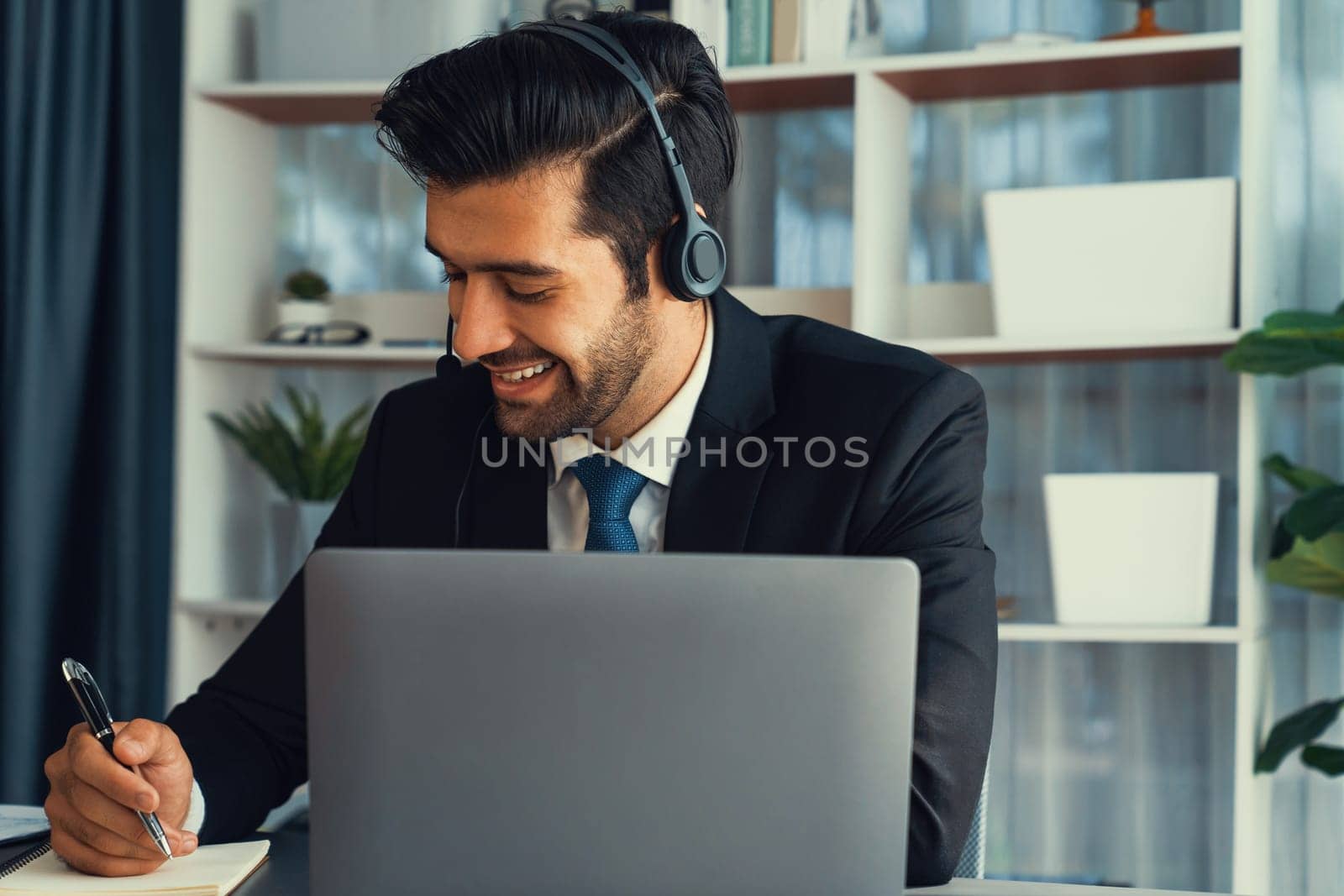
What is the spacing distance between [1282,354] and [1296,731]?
21.7 inches

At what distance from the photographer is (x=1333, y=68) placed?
2.32 meters

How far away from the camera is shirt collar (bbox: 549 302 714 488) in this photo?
1.39 meters

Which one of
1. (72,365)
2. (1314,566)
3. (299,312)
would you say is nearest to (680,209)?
(1314,566)

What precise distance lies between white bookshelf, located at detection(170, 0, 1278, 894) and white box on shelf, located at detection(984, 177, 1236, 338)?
0.03 meters

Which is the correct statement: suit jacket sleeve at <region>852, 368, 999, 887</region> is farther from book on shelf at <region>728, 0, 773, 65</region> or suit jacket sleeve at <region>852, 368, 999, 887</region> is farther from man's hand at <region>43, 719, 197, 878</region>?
book on shelf at <region>728, 0, 773, 65</region>

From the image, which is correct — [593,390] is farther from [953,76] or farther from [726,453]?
[953,76]

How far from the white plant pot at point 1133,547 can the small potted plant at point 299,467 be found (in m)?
1.20

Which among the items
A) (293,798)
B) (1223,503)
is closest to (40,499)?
(293,798)

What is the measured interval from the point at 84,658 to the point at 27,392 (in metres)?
0.50

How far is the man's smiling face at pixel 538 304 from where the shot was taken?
1.29 meters

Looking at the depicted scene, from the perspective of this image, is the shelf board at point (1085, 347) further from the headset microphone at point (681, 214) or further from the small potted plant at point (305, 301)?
the small potted plant at point (305, 301)

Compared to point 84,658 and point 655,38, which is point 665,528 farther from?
point 84,658

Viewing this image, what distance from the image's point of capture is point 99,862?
0.94 m

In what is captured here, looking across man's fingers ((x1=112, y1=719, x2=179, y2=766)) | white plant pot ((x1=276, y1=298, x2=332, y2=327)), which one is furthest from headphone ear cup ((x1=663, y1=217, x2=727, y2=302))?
white plant pot ((x1=276, y1=298, x2=332, y2=327))
